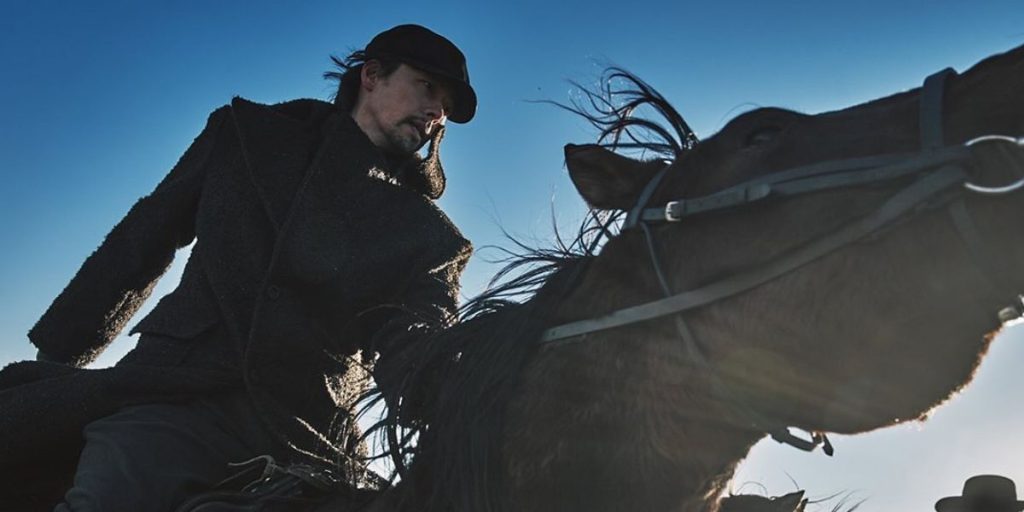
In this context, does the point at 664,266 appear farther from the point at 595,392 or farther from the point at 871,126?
the point at 871,126

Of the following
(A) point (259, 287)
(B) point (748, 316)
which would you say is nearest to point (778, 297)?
(B) point (748, 316)

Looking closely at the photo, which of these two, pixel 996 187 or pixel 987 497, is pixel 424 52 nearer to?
pixel 996 187

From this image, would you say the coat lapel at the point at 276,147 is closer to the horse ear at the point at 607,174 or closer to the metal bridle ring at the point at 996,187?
the horse ear at the point at 607,174

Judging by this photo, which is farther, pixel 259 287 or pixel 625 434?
pixel 259 287

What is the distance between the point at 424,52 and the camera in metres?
3.92

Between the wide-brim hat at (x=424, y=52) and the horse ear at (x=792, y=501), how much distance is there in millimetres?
3728

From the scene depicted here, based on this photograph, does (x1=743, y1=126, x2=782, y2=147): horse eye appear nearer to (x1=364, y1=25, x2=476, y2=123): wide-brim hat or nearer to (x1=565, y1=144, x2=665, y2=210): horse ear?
(x1=565, y1=144, x2=665, y2=210): horse ear

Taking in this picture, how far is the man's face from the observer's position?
3.92 m

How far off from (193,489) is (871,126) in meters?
2.26

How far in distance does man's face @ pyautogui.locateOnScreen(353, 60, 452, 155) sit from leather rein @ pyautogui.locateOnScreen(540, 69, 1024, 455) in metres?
1.66

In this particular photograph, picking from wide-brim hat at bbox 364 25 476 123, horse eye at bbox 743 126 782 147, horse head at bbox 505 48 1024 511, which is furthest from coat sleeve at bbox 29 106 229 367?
horse eye at bbox 743 126 782 147

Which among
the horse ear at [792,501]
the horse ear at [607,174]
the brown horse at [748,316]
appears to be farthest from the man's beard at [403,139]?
the horse ear at [792,501]

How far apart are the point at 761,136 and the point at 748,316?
0.50 m

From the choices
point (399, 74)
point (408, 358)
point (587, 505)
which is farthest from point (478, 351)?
point (399, 74)
